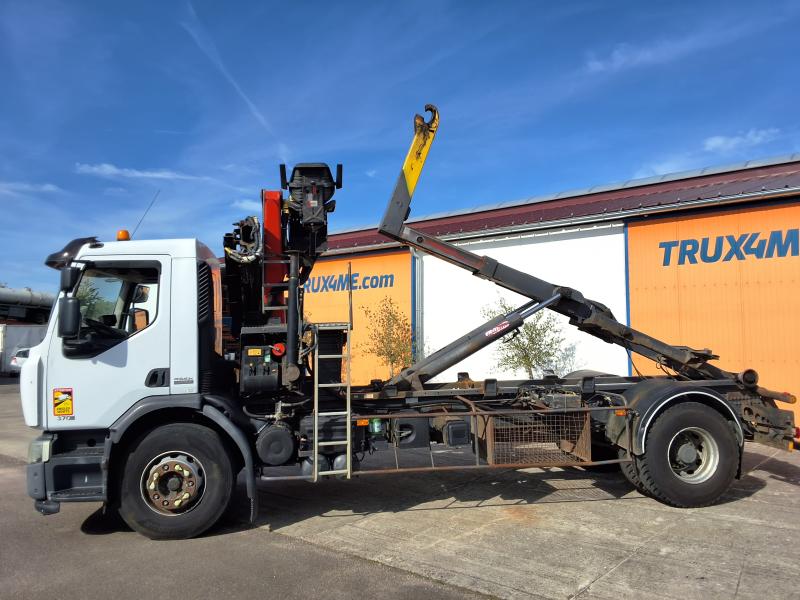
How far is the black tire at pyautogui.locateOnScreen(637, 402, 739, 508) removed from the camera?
6371 mm

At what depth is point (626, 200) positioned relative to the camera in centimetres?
1310

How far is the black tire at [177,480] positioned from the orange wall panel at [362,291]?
10.2m

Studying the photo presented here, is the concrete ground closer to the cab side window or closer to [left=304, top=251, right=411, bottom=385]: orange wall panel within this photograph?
the cab side window

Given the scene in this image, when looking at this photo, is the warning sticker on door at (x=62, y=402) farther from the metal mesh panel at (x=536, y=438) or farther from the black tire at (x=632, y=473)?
the black tire at (x=632, y=473)

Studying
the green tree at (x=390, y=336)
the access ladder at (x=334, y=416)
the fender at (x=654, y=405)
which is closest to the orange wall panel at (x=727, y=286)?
the fender at (x=654, y=405)

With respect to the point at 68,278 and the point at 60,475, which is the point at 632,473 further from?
the point at 68,278

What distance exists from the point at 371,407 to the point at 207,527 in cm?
214

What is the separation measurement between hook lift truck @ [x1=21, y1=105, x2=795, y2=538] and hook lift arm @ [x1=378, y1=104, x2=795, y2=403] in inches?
1.0

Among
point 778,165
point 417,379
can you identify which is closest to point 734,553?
point 417,379

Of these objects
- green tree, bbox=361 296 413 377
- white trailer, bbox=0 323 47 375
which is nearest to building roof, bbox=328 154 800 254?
green tree, bbox=361 296 413 377

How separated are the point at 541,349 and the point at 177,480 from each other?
940 cm

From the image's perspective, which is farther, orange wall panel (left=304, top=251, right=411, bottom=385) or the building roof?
orange wall panel (left=304, top=251, right=411, bottom=385)

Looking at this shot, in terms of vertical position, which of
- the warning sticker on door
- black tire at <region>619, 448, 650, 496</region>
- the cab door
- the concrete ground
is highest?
the cab door

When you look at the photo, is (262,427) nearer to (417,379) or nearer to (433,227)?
(417,379)
